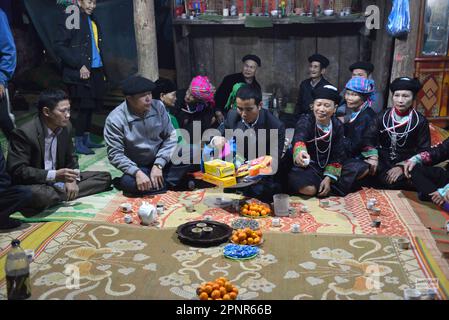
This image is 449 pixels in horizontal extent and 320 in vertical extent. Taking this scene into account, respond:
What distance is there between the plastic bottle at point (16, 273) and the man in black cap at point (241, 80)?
4.21 meters

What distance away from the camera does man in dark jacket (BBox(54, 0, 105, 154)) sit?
7.11 meters

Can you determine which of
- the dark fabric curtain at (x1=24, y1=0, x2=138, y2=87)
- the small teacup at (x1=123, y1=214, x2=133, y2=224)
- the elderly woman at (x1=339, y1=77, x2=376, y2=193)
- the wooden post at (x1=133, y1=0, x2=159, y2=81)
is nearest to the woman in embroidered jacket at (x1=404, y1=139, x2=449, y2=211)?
the elderly woman at (x1=339, y1=77, x2=376, y2=193)

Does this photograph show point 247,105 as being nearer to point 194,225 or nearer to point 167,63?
point 194,225

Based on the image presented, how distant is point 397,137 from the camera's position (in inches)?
239

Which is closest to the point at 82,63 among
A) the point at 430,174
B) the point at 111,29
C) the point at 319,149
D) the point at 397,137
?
the point at 111,29

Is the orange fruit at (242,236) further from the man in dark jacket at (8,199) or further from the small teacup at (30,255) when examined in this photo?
the man in dark jacket at (8,199)

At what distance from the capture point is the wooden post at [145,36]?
733cm

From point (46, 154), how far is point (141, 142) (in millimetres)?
981

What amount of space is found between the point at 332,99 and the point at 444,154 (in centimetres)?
127

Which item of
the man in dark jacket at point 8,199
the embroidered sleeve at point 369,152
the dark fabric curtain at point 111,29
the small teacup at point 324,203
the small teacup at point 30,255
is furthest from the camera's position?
the dark fabric curtain at point 111,29

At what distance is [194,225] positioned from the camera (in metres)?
4.93

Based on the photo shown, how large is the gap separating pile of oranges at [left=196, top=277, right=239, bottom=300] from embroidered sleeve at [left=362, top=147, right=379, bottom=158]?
2.76 meters

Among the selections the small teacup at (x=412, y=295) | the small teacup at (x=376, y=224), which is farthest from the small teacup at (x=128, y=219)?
the small teacup at (x=412, y=295)
